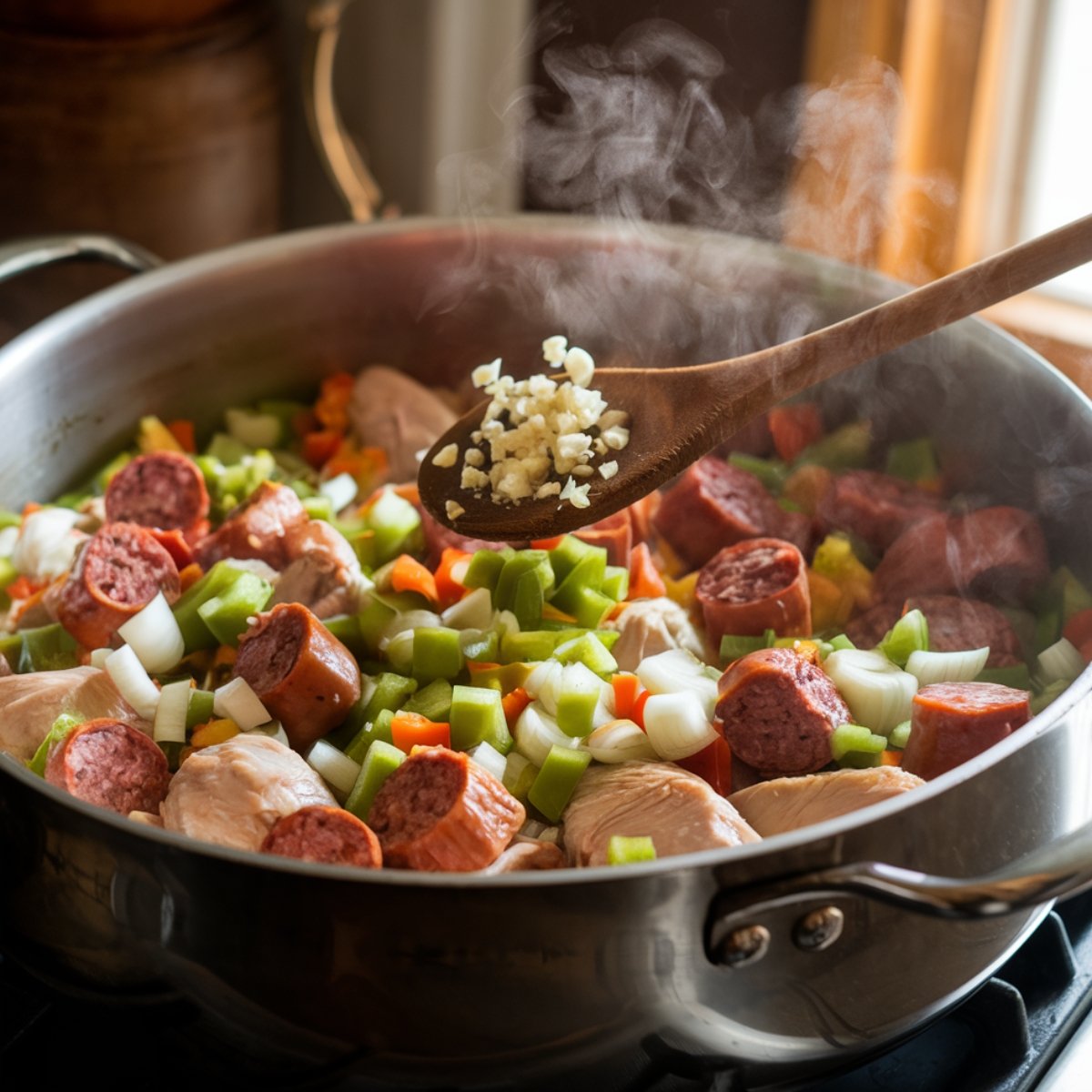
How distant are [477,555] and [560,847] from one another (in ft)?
1.51

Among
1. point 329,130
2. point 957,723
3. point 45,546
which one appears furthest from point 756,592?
point 329,130

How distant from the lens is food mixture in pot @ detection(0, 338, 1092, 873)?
1455 mm

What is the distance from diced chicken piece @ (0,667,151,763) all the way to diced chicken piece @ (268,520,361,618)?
28 cm

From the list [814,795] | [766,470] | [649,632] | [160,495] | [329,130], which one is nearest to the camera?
[814,795]

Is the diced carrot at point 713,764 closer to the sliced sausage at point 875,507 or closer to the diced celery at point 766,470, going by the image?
the sliced sausage at point 875,507

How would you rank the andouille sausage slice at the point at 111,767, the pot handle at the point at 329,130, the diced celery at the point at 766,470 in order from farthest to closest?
the pot handle at the point at 329,130 → the diced celery at the point at 766,470 → the andouille sausage slice at the point at 111,767

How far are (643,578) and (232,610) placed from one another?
589mm

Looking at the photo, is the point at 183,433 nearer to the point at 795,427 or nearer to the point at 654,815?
the point at 795,427

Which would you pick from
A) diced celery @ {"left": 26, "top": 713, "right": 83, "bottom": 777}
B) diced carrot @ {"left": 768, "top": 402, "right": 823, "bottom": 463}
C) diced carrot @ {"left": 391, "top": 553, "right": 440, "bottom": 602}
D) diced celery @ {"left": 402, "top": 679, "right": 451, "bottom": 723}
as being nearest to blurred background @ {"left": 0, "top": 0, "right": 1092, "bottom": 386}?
diced carrot @ {"left": 768, "top": 402, "right": 823, "bottom": 463}

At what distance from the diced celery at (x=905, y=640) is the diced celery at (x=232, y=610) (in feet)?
2.76

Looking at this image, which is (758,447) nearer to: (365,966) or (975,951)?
(975,951)

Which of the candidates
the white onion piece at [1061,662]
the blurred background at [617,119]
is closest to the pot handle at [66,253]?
the blurred background at [617,119]

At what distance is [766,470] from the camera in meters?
2.21

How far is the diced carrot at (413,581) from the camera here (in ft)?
6.04
